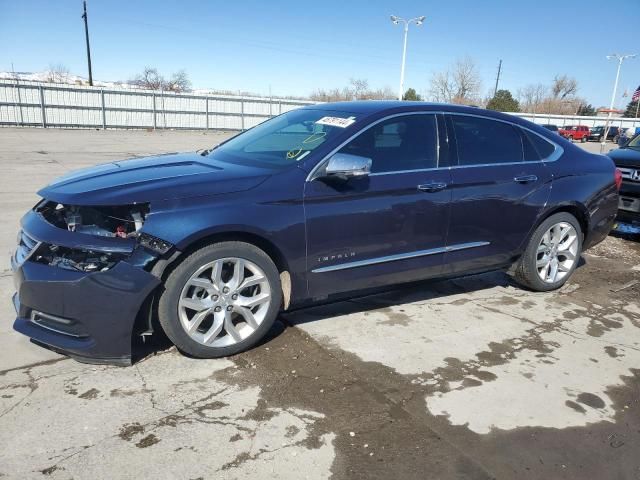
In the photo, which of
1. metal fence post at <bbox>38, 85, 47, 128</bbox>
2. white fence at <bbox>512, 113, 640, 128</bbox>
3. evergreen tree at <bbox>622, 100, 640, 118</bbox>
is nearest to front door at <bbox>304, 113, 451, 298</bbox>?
metal fence post at <bbox>38, 85, 47, 128</bbox>

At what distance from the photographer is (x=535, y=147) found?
4.86 meters

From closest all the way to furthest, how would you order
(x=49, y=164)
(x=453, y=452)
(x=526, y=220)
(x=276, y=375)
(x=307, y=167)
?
(x=453, y=452) → (x=276, y=375) → (x=307, y=167) → (x=526, y=220) → (x=49, y=164)

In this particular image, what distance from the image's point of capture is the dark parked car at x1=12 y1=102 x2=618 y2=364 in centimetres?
312

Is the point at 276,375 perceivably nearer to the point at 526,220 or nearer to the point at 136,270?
the point at 136,270

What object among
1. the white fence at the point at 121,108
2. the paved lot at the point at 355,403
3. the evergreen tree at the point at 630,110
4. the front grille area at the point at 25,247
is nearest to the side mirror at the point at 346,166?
the paved lot at the point at 355,403

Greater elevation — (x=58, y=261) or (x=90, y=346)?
(x=58, y=261)

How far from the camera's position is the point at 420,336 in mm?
3996

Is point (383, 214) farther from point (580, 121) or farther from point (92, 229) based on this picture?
point (580, 121)

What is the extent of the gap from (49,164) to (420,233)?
11374 millimetres

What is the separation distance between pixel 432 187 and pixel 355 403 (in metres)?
1.85

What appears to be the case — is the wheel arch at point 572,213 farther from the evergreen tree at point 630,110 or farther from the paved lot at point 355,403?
the evergreen tree at point 630,110

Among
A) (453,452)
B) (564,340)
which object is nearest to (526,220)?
(564,340)

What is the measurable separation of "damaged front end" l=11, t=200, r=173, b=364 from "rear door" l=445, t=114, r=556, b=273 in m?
2.43

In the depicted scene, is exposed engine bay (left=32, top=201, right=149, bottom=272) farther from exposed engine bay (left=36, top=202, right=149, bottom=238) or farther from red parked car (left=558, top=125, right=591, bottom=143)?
red parked car (left=558, top=125, right=591, bottom=143)
